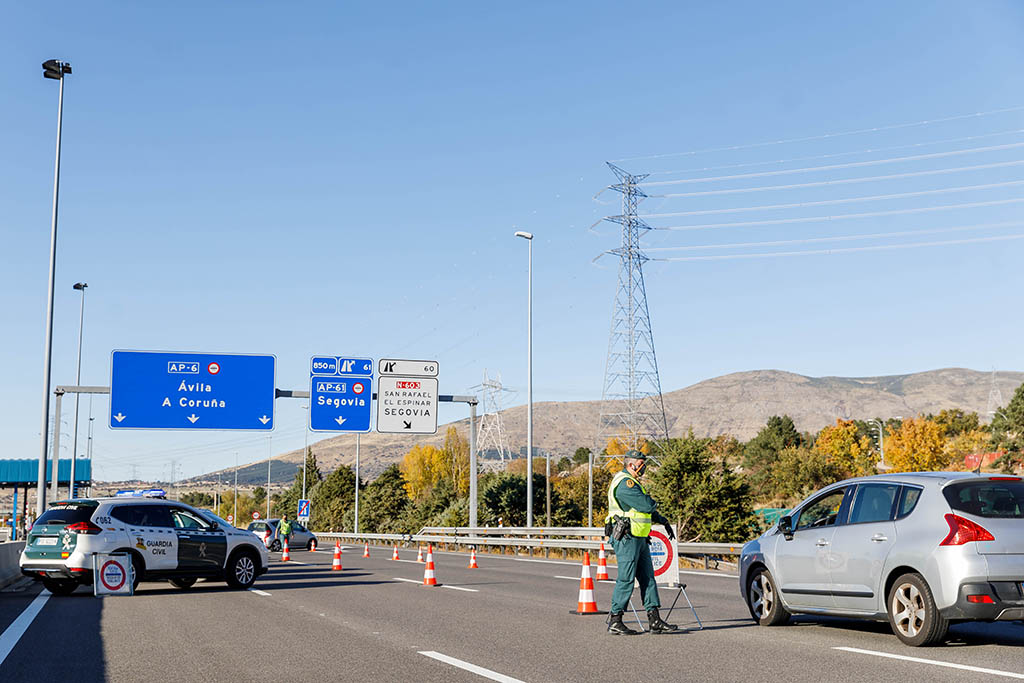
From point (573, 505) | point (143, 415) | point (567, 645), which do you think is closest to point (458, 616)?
point (567, 645)

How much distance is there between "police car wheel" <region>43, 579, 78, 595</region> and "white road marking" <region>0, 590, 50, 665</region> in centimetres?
37

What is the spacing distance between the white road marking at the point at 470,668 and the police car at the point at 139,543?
33.3 feet

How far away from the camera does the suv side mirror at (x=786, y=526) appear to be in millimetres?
12445

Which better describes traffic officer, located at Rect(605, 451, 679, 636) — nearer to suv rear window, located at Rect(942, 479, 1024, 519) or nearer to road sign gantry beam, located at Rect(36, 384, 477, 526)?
suv rear window, located at Rect(942, 479, 1024, 519)

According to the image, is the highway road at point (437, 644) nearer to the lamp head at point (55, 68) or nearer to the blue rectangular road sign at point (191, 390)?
the blue rectangular road sign at point (191, 390)

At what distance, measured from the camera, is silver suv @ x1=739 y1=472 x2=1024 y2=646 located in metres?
10.0

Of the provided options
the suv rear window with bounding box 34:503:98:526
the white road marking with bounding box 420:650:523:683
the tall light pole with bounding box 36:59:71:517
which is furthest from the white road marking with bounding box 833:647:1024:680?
the tall light pole with bounding box 36:59:71:517

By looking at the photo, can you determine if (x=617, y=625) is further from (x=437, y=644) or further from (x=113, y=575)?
(x=113, y=575)

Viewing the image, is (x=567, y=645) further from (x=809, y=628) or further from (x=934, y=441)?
(x=934, y=441)

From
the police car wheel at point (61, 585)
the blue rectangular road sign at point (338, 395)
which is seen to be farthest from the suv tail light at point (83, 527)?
the blue rectangular road sign at point (338, 395)

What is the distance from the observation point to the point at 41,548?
1898 cm

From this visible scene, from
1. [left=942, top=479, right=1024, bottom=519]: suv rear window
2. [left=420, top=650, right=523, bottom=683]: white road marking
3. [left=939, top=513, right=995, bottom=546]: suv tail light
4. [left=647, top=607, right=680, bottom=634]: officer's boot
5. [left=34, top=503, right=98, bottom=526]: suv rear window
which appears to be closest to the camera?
[left=420, top=650, right=523, bottom=683]: white road marking

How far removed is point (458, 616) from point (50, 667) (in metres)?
5.80

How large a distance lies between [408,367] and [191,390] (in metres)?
7.09
